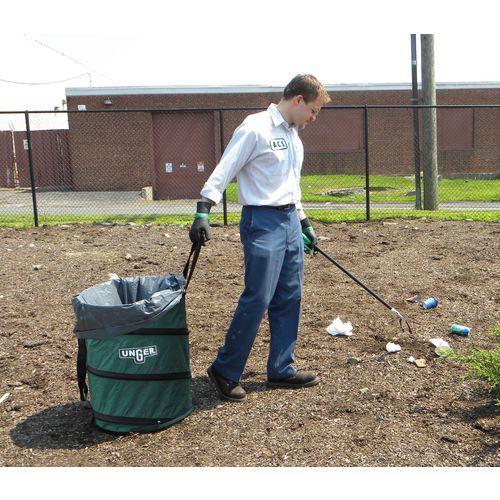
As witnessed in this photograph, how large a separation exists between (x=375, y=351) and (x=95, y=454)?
7.56 feet

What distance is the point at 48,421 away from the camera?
4.02 m

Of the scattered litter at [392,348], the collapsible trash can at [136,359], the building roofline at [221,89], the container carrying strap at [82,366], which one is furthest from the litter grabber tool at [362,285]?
the building roofline at [221,89]

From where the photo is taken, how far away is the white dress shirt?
3.92 m

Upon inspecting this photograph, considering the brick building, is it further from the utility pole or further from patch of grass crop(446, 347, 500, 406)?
patch of grass crop(446, 347, 500, 406)

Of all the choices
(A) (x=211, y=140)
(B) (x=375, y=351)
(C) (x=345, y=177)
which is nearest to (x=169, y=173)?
(A) (x=211, y=140)

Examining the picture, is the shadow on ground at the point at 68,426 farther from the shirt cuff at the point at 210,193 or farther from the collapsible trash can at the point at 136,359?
the shirt cuff at the point at 210,193

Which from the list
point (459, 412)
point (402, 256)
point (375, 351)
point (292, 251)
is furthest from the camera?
point (402, 256)

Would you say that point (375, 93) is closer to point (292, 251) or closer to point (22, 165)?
point (22, 165)

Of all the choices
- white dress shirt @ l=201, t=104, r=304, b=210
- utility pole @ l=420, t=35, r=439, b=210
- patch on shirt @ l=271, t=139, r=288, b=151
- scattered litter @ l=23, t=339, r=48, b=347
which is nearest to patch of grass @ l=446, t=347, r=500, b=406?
white dress shirt @ l=201, t=104, r=304, b=210

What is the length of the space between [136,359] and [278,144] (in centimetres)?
152

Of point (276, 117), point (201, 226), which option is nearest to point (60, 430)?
point (201, 226)

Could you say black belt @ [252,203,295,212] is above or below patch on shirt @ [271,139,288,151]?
below

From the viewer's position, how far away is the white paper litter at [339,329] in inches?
212

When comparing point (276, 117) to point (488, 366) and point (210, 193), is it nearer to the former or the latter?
point (210, 193)
